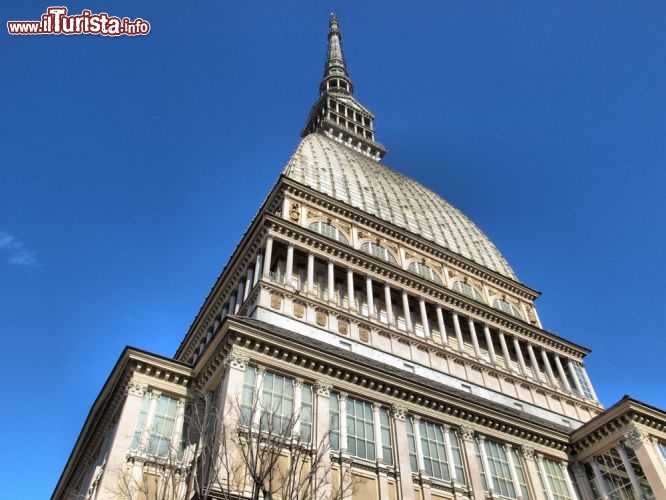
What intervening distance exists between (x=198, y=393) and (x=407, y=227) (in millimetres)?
28345

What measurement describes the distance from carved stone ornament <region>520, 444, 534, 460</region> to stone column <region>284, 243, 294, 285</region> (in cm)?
1695

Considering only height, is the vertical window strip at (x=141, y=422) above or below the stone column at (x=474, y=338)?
below

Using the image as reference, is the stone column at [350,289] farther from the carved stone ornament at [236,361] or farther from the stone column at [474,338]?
the carved stone ornament at [236,361]

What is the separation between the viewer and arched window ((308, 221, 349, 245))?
141ft

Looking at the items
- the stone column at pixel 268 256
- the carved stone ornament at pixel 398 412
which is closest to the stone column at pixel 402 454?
the carved stone ornament at pixel 398 412

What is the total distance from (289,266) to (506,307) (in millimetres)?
23127

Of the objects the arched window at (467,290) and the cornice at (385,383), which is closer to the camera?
the cornice at (385,383)

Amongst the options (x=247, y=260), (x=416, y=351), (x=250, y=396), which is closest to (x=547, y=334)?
(x=416, y=351)

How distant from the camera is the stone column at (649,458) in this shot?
30484 mm

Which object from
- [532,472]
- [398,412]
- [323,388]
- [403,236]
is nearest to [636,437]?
[532,472]

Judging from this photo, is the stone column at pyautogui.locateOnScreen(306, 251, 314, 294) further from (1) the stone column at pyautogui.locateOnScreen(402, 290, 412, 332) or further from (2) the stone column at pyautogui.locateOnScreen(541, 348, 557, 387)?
(2) the stone column at pyautogui.locateOnScreen(541, 348, 557, 387)

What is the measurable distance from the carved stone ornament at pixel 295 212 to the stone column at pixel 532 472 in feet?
71.6

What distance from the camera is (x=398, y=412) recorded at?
29.8m

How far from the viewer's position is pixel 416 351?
3791cm
